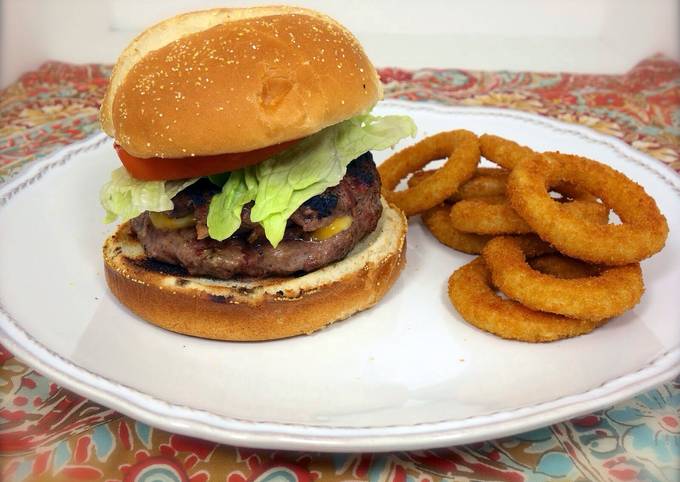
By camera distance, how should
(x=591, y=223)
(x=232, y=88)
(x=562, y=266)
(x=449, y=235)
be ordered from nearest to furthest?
1. (x=232, y=88)
2. (x=591, y=223)
3. (x=562, y=266)
4. (x=449, y=235)

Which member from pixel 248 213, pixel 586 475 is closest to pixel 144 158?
pixel 248 213

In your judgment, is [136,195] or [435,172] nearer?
[136,195]

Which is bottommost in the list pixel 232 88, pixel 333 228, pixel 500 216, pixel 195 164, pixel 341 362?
pixel 341 362

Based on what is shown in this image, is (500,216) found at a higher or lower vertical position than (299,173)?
lower

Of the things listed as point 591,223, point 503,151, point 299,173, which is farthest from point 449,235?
point 299,173

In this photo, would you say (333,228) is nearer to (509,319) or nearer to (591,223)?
(509,319)

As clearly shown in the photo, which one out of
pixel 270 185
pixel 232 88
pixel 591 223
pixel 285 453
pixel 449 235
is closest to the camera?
pixel 285 453

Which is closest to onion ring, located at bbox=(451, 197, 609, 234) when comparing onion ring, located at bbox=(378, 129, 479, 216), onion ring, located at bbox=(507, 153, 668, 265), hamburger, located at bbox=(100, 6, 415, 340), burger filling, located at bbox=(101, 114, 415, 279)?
onion ring, located at bbox=(507, 153, 668, 265)

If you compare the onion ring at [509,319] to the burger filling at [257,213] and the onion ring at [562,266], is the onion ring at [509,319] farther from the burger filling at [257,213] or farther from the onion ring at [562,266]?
the burger filling at [257,213]
